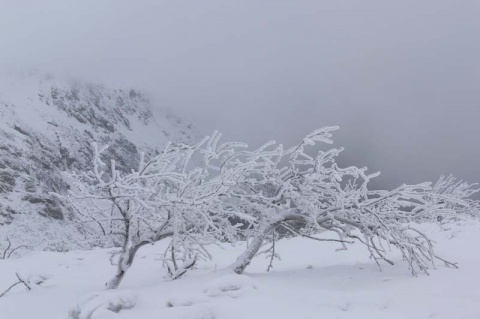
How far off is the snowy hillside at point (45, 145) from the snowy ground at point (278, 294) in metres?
2.86

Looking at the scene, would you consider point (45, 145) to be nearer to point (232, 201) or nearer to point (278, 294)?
point (232, 201)

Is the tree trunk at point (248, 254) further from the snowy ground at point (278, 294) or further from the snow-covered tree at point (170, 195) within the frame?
the snow-covered tree at point (170, 195)

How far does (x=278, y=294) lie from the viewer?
575 cm

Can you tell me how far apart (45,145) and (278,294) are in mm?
91690

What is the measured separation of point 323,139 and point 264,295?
2890 millimetres

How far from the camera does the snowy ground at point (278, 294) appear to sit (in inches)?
195

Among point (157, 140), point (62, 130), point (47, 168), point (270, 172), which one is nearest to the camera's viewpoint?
point (270, 172)

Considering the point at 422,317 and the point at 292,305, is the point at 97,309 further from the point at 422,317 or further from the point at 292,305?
the point at 422,317

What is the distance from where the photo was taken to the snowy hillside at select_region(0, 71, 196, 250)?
56784mm

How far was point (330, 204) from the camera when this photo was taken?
8109 mm

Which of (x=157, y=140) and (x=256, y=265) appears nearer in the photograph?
(x=256, y=265)

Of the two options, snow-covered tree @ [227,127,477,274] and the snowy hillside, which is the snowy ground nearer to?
snow-covered tree @ [227,127,477,274]

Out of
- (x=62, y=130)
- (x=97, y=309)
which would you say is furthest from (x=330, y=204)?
(x=62, y=130)

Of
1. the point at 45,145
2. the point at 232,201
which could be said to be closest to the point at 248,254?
the point at 232,201
